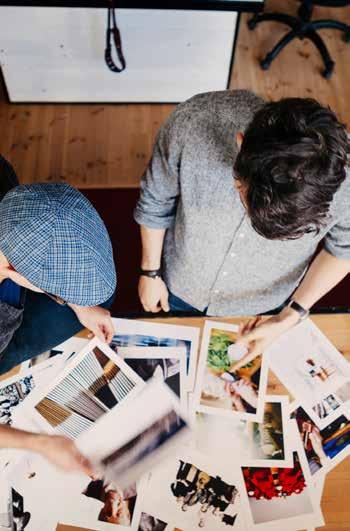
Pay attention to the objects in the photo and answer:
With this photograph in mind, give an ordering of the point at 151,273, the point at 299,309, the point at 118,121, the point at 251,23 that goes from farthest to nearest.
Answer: the point at 251,23
the point at 118,121
the point at 151,273
the point at 299,309

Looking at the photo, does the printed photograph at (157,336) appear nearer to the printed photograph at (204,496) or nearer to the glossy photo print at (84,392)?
the glossy photo print at (84,392)

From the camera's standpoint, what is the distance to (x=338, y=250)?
3.95ft

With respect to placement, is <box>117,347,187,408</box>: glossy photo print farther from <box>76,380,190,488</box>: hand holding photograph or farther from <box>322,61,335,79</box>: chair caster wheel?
<box>322,61,335,79</box>: chair caster wheel

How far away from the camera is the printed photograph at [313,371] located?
122 cm

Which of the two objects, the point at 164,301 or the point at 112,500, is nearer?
the point at 112,500

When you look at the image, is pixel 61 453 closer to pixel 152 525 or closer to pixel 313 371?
pixel 152 525

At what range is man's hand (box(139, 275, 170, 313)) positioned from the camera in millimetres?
1447

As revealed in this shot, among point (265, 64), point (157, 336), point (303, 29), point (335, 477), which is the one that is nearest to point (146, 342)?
point (157, 336)

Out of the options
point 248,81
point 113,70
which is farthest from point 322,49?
point 113,70

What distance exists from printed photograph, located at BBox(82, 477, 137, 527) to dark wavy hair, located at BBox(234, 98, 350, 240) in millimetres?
660

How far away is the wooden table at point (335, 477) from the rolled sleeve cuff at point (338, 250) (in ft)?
0.64

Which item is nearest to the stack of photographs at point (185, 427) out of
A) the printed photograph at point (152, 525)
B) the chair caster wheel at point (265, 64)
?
the printed photograph at point (152, 525)

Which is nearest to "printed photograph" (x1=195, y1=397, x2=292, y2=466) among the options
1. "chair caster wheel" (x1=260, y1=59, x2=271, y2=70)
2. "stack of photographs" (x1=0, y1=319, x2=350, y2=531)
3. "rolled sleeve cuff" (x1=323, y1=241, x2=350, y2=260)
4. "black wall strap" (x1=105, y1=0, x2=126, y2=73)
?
"stack of photographs" (x1=0, y1=319, x2=350, y2=531)

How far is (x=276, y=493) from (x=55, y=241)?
732mm
